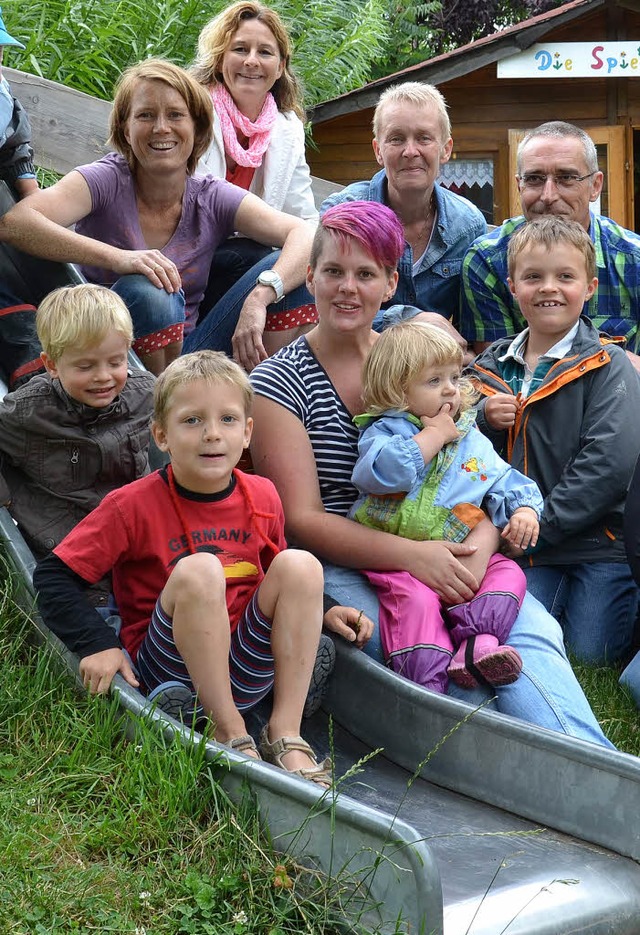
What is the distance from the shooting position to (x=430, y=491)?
126 inches

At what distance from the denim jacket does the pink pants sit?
1.55m

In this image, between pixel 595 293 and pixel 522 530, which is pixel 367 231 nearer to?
pixel 522 530

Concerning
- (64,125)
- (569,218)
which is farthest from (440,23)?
(569,218)

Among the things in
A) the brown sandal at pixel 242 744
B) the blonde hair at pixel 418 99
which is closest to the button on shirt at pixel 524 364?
the blonde hair at pixel 418 99

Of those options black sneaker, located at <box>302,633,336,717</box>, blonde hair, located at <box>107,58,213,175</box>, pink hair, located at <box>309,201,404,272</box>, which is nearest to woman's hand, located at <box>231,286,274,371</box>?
blonde hair, located at <box>107,58,213,175</box>

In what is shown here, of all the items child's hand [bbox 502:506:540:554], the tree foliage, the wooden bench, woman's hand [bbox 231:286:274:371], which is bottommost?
child's hand [bbox 502:506:540:554]

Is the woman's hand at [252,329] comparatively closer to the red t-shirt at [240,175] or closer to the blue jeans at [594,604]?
the red t-shirt at [240,175]

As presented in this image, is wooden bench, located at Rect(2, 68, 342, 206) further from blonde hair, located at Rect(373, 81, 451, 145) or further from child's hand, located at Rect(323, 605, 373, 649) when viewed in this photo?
child's hand, located at Rect(323, 605, 373, 649)

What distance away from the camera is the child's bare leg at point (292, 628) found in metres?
2.68

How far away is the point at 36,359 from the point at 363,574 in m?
1.22

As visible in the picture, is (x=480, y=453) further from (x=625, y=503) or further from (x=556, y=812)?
(x=556, y=812)

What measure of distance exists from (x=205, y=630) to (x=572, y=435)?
1.61 metres

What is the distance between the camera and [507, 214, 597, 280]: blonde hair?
372 cm

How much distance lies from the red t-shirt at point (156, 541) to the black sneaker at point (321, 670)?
0.22m
